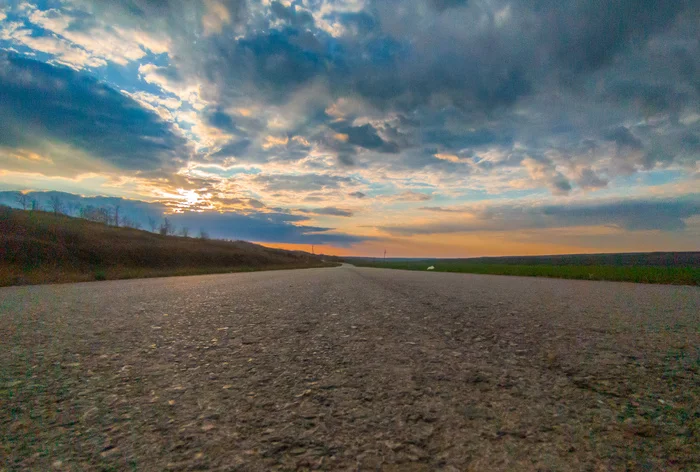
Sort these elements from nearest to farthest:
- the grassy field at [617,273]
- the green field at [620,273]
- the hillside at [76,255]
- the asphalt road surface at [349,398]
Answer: the asphalt road surface at [349,398]
the green field at [620,273]
the grassy field at [617,273]
the hillside at [76,255]

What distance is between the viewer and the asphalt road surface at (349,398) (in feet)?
3.99

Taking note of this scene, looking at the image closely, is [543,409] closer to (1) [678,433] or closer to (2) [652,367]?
(1) [678,433]

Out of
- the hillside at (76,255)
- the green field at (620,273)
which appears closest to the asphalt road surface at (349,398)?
the hillside at (76,255)

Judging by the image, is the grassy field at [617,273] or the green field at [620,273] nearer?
the green field at [620,273]

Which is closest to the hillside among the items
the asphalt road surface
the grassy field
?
the asphalt road surface

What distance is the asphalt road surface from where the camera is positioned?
1.21 metres

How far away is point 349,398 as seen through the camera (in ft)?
5.66

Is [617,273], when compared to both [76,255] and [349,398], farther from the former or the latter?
[76,255]

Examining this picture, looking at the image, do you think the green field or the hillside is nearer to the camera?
the green field

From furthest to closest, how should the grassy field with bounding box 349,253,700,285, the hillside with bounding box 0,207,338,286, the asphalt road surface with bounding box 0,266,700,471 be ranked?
the hillside with bounding box 0,207,338,286 → the grassy field with bounding box 349,253,700,285 → the asphalt road surface with bounding box 0,266,700,471

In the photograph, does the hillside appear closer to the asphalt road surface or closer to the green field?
the asphalt road surface

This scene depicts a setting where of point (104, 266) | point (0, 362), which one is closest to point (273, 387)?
point (0, 362)

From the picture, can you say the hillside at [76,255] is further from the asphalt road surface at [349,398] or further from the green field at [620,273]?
the green field at [620,273]

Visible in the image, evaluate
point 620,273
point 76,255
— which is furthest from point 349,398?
point 76,255
